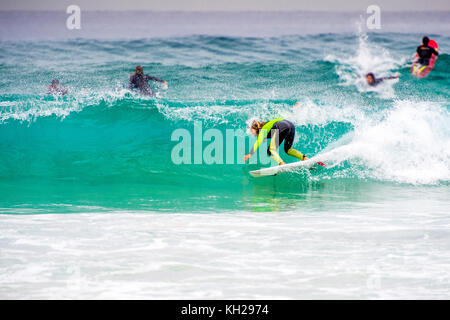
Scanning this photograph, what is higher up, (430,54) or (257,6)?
(257,6)

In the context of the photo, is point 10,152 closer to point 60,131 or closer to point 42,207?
point 60,131

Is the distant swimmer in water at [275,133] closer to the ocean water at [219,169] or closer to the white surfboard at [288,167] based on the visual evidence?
the white surfboard at [288,167]

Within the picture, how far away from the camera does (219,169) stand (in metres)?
7.06

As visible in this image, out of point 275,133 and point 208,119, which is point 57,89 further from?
point 275,133

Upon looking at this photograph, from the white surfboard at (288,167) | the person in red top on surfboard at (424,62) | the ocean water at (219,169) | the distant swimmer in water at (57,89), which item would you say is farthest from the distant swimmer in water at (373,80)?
the distant swimmer in water at (57,89)

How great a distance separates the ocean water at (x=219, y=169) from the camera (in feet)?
9.98

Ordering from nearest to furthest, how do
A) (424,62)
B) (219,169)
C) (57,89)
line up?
(219,169) < (57,89) < (424,62)

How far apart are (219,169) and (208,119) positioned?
1.82 metres

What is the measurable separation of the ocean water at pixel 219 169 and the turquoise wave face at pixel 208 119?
0.13ft

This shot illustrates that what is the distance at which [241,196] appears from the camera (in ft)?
18.5

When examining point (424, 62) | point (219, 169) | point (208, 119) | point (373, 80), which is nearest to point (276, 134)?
point (219, 169)

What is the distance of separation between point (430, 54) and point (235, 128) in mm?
7190

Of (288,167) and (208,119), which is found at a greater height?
(208,119)
